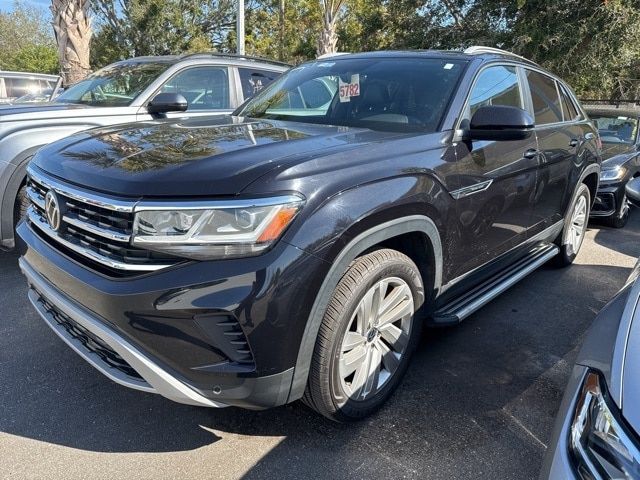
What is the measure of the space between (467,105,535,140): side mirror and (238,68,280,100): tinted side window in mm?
3781

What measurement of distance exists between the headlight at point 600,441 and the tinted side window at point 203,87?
201 inches

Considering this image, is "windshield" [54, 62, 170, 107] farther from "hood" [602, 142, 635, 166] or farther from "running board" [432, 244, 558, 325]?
"hood" [602, 142, 635, 166]

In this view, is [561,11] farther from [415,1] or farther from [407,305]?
[407,305]

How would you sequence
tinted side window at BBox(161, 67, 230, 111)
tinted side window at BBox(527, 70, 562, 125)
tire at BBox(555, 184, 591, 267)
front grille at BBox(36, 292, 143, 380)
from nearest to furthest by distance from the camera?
front grille at BBox(36, 292, 143, 380) → tinted side window at BBox(527, 70, 562, 125) → tire at BBox(555, 184, 591, 267) → tinted side window at BBox(161, 67, 230, 111)

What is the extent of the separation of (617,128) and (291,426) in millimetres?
7322

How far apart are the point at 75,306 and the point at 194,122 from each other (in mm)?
1531

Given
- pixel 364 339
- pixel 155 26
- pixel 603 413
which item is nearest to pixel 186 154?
pixel 364 339

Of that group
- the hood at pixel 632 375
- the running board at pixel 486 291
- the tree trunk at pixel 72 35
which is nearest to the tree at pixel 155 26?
the tree trunk at pixel 72 35

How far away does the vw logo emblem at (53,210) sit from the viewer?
230 cm

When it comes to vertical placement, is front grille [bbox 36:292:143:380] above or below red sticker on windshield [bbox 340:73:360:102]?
below

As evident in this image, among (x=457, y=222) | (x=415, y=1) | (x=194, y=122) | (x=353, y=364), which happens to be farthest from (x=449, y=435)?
(x=415, y=1)

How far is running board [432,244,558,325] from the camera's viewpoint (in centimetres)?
283

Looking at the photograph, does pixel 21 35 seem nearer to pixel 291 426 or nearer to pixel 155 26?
pixel 155 26

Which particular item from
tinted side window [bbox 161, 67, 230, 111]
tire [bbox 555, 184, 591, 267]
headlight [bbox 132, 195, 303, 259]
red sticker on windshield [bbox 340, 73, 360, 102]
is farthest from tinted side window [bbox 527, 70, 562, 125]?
tinted side window [bbox 161, 67, 230, 111]
